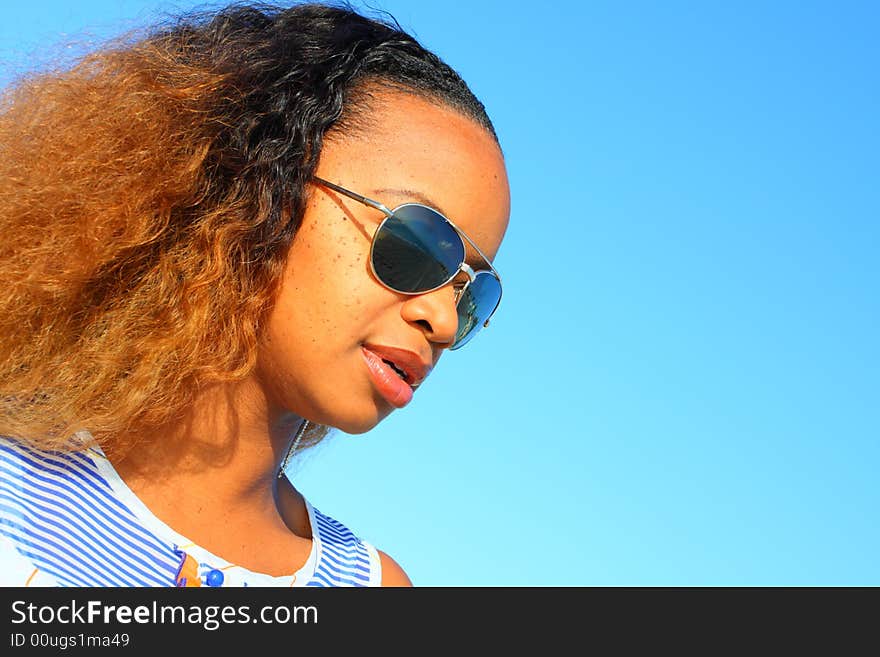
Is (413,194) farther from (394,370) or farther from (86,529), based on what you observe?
(86,529)

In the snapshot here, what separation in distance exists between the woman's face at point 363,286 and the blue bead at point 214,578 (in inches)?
23.5

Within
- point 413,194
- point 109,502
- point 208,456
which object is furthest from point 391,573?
point 413,194

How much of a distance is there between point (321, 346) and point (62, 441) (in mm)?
898

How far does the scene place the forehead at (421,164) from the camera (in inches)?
127

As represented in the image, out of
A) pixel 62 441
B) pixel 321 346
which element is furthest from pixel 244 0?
pixel 62 441

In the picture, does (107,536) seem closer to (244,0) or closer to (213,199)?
(213,199)

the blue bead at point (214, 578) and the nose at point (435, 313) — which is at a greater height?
the nose at point (435, 313)

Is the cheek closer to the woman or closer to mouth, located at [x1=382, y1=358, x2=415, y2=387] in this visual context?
the woman

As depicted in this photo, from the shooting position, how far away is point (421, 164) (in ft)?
10.7

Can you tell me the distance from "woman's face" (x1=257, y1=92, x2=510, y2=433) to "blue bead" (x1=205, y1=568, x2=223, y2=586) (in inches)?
23.5

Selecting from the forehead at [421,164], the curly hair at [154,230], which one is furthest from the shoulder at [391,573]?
the forehead at [421,164]

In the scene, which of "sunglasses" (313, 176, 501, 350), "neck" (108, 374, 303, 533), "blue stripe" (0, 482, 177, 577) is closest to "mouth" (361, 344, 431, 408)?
"sunglasses" (313, 176, 501, 350)

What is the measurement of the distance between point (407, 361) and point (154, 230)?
3.22ft

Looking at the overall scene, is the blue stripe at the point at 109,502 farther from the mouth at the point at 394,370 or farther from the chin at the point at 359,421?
the mouth at the point at 394,370
